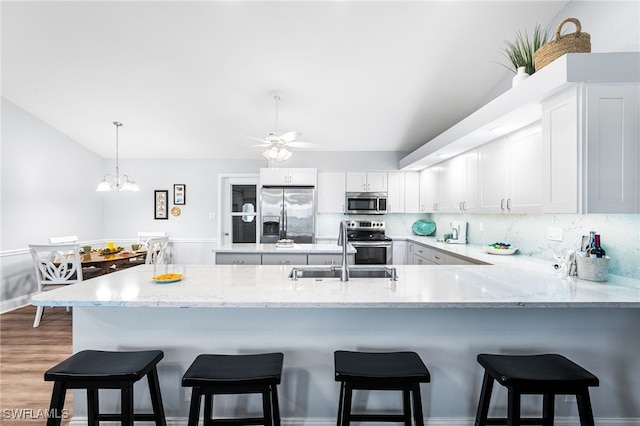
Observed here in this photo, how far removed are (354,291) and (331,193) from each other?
4027mm

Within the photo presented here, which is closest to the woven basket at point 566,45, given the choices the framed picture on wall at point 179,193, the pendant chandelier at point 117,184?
the pendant chandelier at point 117,184

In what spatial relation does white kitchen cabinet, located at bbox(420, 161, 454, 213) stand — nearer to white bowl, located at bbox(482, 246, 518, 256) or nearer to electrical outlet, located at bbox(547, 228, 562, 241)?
white bowl, located at bbox(482, 246, 518, 256)

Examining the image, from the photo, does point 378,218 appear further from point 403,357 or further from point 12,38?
point 12,38

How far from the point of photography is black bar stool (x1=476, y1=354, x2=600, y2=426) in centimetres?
142

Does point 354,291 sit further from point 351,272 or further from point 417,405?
point 351,272

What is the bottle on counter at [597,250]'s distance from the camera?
2.06m

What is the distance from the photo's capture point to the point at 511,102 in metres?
2.43

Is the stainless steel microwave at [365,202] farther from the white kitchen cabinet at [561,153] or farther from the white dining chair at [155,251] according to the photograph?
the white kitchen cabinet at [561,153]

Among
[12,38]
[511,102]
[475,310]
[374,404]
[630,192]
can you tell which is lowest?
[374,404]

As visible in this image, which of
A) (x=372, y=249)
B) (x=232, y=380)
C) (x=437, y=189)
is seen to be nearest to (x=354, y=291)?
(x=232, y=380)

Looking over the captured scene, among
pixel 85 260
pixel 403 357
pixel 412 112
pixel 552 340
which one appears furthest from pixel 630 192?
pixel 85 260

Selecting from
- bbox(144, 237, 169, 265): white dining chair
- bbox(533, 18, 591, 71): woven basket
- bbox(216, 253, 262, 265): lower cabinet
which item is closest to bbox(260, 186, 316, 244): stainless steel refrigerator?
bbox(144, 237, 169, 265): white dining chair

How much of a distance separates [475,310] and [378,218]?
4159 mm

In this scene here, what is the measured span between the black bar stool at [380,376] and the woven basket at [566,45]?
6.54ft
